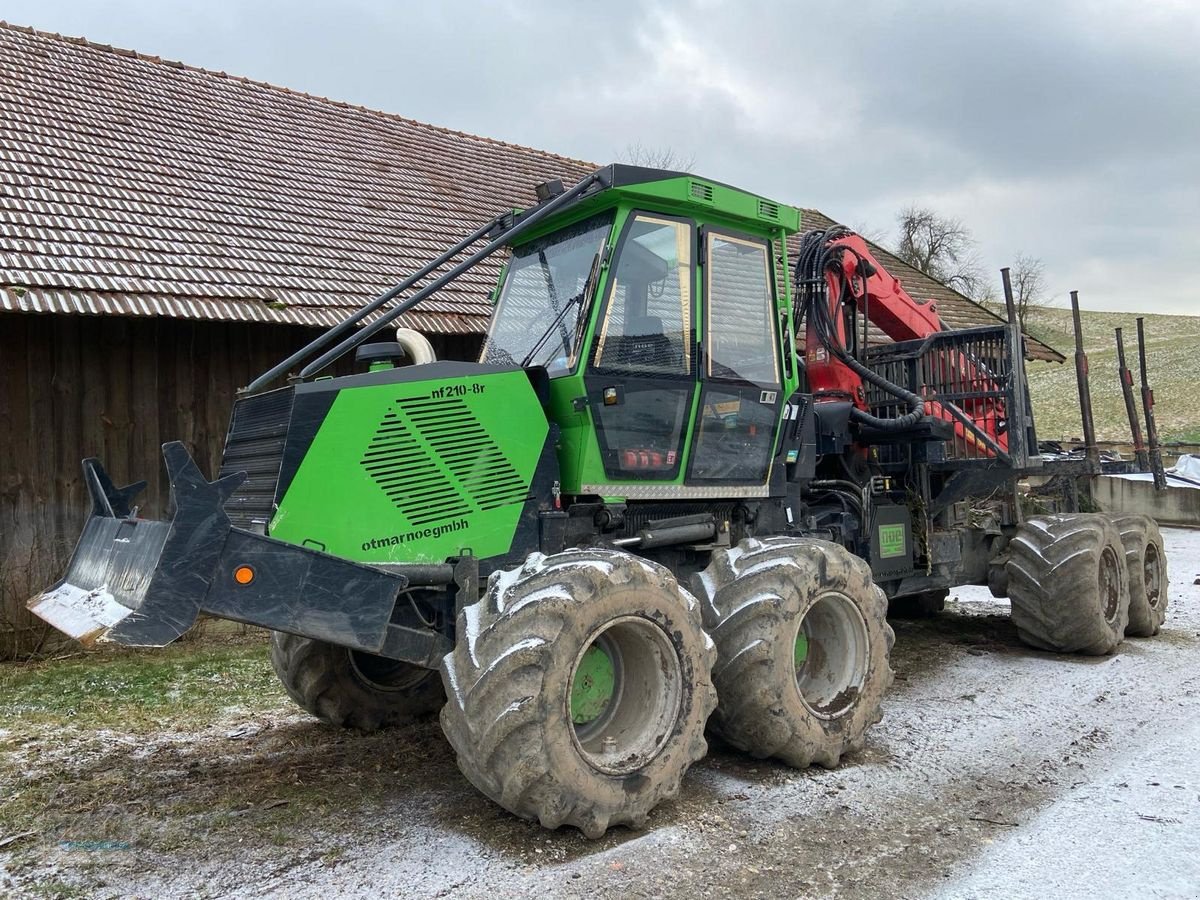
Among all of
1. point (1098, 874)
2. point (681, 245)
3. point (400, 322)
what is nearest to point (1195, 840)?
point (1098, 874)

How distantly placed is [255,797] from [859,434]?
487cm

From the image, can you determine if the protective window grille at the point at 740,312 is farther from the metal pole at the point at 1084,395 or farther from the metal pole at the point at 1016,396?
the metal pole at the point at 1084,395

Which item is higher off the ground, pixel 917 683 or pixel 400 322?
pixel 400 322

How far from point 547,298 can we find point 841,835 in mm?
2984

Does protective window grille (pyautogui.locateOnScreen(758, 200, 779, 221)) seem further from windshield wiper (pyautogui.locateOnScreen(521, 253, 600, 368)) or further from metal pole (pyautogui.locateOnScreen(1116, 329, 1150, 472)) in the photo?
metal pole (pyautogui.locateOnScreen(1116, 329, 1150, 472))

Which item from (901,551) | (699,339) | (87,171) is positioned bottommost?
(901,551)

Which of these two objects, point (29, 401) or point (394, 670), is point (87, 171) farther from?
point (394, 670)

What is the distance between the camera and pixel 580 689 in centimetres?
419

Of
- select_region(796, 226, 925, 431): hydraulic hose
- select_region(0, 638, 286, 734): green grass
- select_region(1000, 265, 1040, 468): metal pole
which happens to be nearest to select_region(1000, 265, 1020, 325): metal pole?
select_region(1000, 265, 1040, 468): metal pole

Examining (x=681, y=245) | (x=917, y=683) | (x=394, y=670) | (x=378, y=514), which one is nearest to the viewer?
(x=378, y=514)

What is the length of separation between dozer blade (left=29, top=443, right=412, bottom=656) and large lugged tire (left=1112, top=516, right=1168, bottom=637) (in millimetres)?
6581

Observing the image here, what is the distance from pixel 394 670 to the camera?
5.53 m

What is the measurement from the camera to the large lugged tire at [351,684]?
515 centimetres

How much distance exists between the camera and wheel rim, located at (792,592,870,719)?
4977 millimetres
